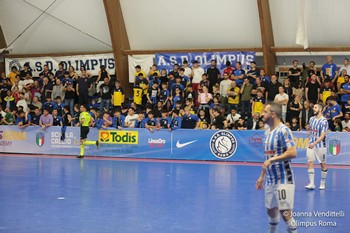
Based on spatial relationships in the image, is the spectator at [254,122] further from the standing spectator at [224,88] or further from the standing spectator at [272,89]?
the standing spectator at [224,88]

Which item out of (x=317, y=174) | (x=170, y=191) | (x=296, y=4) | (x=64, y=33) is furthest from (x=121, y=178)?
(x=64, y=33)

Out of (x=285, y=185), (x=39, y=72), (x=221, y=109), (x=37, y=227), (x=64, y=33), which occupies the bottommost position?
(x=37, y=227)

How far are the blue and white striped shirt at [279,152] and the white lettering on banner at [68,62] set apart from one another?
21329 mm

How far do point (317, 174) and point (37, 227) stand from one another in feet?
34.0

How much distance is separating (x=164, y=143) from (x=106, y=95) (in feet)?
18.4

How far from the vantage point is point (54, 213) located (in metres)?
9.99

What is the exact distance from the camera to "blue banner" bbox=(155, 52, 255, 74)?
83.7 ft

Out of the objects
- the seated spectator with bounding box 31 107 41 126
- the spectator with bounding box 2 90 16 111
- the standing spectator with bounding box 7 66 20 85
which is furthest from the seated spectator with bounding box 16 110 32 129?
the standing spectator with bounding box 7 66 20 85

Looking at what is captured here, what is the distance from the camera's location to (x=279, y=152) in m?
7.54

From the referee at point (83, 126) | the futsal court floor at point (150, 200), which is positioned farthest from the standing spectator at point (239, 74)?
the referee at point (83, 126)

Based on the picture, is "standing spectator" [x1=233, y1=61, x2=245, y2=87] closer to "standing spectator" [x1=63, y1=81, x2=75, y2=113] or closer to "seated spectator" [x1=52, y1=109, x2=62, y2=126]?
"standing spectator" [x1=63, y1=81, x2=75, y2=113]

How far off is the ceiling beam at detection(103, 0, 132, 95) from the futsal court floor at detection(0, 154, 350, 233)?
32.6 ft

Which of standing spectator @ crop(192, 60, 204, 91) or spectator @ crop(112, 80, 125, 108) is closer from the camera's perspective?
spectator @ crop(112, 80, 125, 108)

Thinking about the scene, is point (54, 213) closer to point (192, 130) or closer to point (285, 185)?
point (285, 185)
